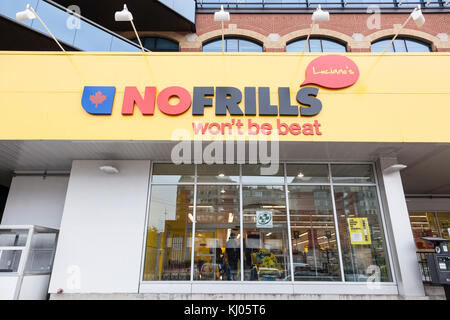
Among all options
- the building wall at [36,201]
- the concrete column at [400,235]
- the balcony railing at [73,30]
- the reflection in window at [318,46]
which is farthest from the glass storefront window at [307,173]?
the building wall at [36,201]

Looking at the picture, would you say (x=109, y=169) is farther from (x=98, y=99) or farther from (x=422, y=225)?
(x=422, y=225)

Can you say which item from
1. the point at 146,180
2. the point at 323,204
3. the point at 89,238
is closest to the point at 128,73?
the point at 146,180

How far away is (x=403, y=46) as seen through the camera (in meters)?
12.8

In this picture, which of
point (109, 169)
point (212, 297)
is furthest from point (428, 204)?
point (109, 169)

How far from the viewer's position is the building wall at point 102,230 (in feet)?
24.9

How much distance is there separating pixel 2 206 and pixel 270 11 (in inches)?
550

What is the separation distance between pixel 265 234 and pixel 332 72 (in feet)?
15.7

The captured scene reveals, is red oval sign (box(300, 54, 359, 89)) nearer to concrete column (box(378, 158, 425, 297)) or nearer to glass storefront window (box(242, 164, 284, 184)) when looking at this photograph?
concrete column (box(378, 158, 425, 297))

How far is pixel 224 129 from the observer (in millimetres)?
7379

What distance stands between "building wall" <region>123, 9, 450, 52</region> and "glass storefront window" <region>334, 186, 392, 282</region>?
7.00m

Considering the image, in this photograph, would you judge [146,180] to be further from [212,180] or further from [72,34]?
[72,34]

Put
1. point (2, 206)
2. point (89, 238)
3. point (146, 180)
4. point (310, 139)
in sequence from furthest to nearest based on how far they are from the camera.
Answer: point (2, 206), point (146, 180), point (89, 238), point (310, 139)

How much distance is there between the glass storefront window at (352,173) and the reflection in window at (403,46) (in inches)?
265

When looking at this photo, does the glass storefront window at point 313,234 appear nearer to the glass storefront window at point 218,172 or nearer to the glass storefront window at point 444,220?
the glass storefront window at point 218,172
